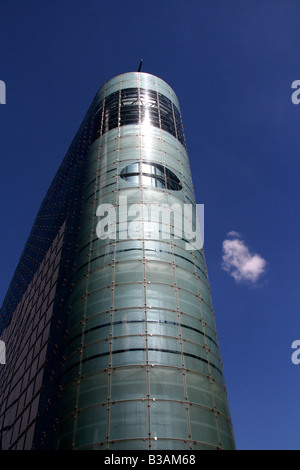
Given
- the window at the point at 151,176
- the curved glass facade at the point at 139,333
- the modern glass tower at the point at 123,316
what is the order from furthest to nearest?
the window at the point at 151,176 → the modern glass tower at the point at 123,316 → the curved glass facade at the point at 139,333

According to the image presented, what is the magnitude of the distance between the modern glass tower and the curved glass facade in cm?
7

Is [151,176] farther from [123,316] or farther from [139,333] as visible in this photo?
[139,333]

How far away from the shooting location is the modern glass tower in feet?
62.7

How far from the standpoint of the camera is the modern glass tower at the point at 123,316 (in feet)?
62.7

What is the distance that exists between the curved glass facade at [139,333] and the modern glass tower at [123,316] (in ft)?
0.23

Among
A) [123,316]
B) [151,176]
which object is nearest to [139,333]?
[123,316]

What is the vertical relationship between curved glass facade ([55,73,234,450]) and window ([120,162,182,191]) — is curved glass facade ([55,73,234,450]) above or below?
below

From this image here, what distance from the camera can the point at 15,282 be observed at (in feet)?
184

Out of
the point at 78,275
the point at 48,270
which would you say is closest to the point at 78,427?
the point at 78,275

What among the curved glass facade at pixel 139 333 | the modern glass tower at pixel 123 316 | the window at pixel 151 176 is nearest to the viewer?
the curved glass facade at pixel 139 333

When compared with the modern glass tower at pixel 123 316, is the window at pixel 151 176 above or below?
above

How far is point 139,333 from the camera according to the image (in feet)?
70.8

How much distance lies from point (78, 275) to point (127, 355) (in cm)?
830

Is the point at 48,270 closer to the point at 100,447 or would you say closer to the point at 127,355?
the point at 127,355
